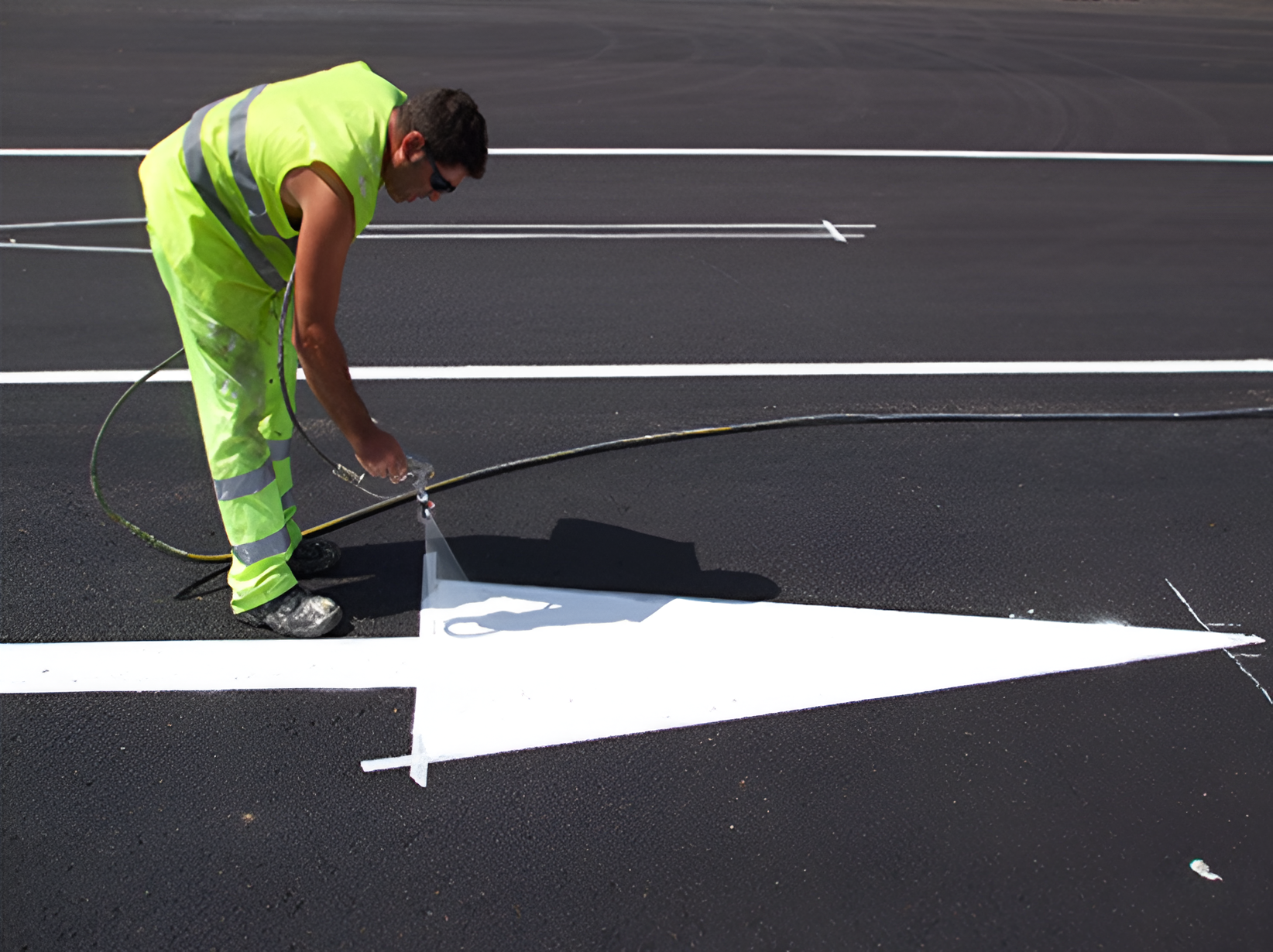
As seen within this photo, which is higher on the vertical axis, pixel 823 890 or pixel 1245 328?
pixel 1245 328

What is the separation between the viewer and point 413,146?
302 cm

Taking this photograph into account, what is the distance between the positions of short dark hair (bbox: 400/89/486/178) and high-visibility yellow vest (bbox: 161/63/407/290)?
131 mm

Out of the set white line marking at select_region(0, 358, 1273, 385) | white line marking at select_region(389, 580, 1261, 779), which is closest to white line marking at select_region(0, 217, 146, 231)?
white line marking at select_region(0, 358, 1273, 385)

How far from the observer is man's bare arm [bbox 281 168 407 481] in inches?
116

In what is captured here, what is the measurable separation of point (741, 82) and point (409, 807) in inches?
390

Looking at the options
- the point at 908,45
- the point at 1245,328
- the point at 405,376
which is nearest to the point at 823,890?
the point at 405,376

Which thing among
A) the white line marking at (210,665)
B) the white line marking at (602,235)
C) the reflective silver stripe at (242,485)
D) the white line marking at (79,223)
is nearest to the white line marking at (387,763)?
the white line marking at (210,665)

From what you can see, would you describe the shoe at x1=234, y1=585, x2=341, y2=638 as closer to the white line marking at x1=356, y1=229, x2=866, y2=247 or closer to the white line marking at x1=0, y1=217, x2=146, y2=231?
the white line marking at x1=356, y1=229, x2=866, y2=247

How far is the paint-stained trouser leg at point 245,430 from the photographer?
340 cm

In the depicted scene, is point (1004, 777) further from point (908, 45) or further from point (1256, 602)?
point (908, 45)

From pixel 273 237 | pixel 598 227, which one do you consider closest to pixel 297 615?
pixel 273 237

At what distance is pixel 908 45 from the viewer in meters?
13.2

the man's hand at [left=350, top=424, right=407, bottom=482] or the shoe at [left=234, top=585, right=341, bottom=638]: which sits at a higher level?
the man's hand at [left=350, top=424, right=407, bottom=482]

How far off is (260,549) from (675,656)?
1.52 m
